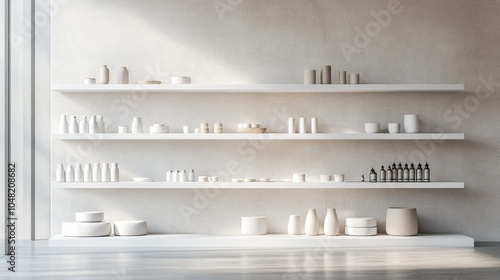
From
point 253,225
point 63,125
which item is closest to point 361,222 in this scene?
point 253,225

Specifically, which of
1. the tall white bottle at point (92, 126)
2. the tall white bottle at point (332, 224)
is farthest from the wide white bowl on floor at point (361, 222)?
the tall white bottle at point (92, 126)

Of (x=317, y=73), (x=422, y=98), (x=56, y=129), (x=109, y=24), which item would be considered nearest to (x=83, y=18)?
(x=109, y=24)

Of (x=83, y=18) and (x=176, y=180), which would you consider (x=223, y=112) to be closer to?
(x=176, y=180)

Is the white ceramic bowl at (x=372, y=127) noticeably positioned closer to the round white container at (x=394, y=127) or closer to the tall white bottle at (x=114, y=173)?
the round white container at (x=394, y=127)

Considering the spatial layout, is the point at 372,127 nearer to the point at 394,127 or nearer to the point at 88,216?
the point at 394,127

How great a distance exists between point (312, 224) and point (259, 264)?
137 centimetres

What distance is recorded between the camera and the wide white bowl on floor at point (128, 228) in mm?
7074

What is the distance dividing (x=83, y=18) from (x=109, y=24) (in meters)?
0.26

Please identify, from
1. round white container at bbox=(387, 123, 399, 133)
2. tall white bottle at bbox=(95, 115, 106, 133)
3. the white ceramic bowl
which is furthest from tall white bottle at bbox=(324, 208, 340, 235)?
tall white bottle at bbox=(95, 115, 106, 133)

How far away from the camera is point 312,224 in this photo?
7.11 m

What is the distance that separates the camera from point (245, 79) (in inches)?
291

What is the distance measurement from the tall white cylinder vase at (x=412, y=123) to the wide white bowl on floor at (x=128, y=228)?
264cm

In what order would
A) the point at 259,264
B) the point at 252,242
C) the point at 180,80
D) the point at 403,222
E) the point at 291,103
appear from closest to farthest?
the point at 259,264, the point at 252,242, the point at 403,222, the point at 180,80, the point at 291,103

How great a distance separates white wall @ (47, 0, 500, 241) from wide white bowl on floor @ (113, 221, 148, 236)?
0.26 metres
